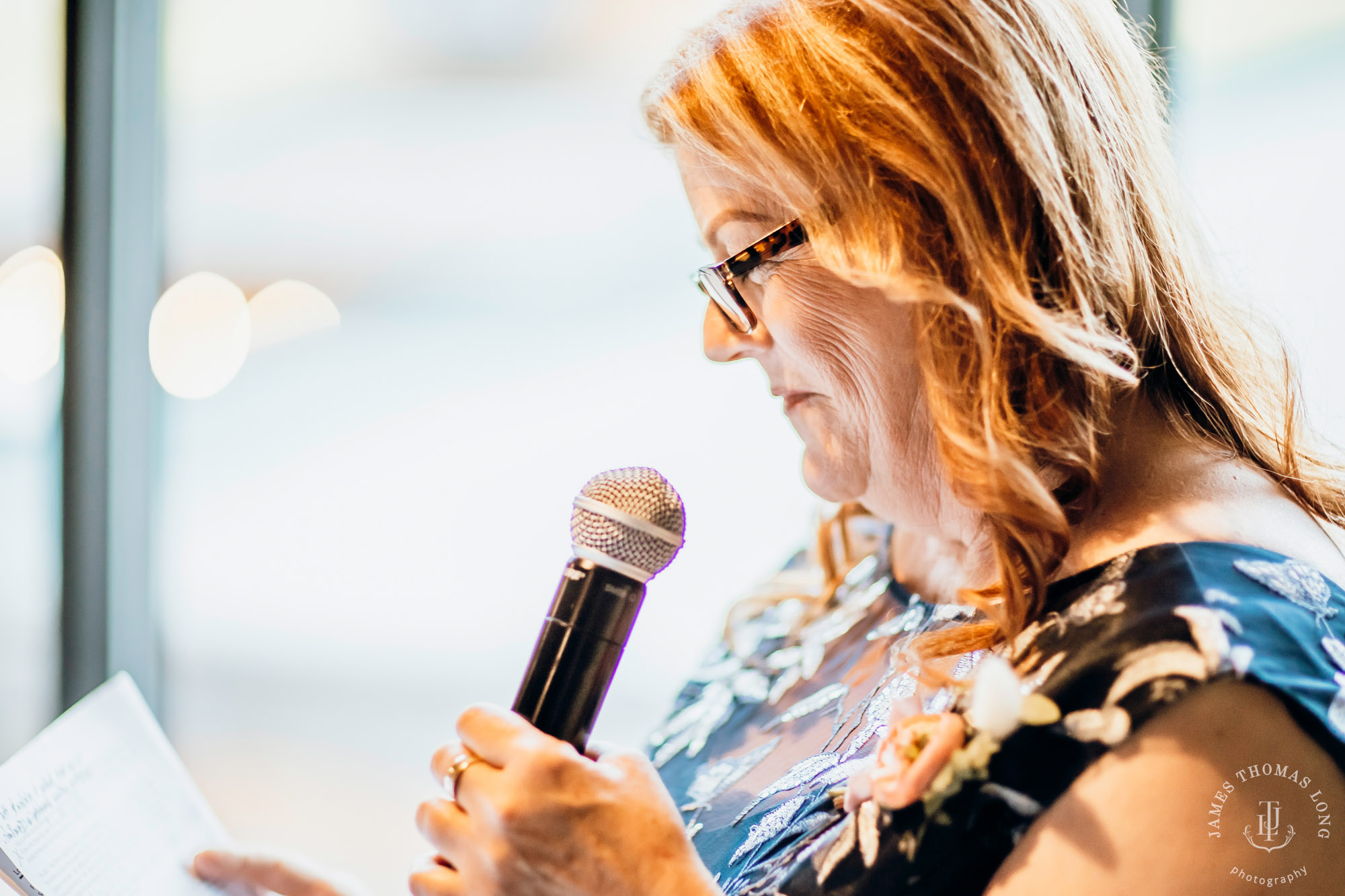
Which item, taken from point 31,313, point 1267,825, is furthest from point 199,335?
point 1267,825

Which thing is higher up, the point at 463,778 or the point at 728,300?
the point at 728,300

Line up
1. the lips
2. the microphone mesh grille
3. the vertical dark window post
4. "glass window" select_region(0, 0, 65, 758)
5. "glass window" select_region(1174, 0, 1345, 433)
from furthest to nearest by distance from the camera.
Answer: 1. the vertical dark window post
2. "glass window" select_region(0, 0, 65, 758)
3. "glass window" select_region(1174, 0, 1345, 433)
4. the lips
5. the microphone mesh grille

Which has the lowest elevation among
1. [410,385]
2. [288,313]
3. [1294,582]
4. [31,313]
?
[1294,582]

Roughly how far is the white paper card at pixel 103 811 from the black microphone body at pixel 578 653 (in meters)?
0.45

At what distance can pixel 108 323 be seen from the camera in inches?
72.6

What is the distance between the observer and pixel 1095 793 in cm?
64

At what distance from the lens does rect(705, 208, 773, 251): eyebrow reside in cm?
88

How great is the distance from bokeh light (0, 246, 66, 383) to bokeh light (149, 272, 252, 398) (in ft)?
0.56

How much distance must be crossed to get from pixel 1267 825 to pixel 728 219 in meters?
0.65

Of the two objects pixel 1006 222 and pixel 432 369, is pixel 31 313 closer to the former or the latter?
pixel 432 369

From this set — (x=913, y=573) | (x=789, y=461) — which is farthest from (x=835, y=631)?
(x=789, y=461)

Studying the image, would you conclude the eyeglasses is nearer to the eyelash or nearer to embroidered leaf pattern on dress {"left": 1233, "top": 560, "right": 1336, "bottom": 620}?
the eyelash

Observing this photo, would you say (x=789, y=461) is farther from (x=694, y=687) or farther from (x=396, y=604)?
(x=396, y=604)

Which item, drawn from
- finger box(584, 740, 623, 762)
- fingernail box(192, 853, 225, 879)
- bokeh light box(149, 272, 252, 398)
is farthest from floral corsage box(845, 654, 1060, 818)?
bokeh light box(149, 272, 252, 398)
